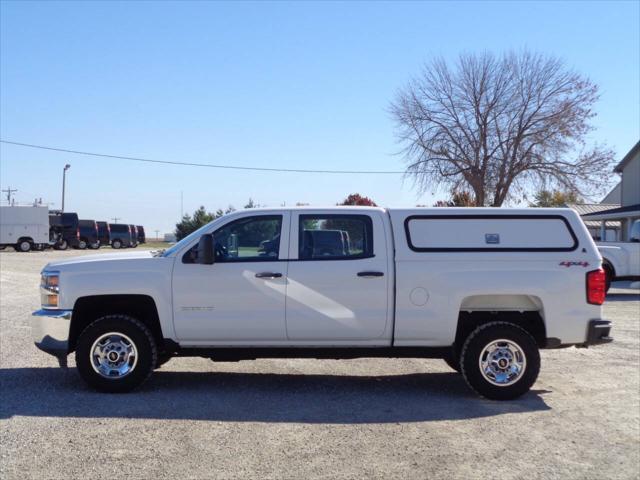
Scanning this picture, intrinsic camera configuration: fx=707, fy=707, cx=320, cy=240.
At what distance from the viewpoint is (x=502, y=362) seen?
742 centimetres

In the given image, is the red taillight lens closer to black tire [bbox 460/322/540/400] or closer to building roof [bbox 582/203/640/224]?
black tire [bbox 460/322/540/400]

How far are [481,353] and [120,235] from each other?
52.3m

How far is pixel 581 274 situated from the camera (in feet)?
Answer: 24.3

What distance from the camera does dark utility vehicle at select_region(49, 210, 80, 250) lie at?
4894 cm

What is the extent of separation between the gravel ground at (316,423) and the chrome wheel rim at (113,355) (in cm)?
27

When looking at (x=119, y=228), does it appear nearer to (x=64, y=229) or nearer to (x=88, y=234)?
(x=88, y=234)

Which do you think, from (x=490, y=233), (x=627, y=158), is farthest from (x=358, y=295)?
(x=627, y=158)

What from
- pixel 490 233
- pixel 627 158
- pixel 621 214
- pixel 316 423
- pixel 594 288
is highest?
pixel 627 158

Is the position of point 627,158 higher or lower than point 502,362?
higher

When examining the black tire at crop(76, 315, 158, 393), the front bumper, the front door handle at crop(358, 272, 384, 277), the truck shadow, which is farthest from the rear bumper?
the front bumper

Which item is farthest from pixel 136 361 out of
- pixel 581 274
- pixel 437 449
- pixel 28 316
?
pixel 28 316

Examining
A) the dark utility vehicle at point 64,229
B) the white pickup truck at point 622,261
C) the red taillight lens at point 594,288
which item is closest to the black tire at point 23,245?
the dark utility vehicle at point 64,229

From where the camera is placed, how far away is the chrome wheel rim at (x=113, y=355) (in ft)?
24.3

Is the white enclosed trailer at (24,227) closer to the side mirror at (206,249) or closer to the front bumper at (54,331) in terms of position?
the front bumper at (54,331)
